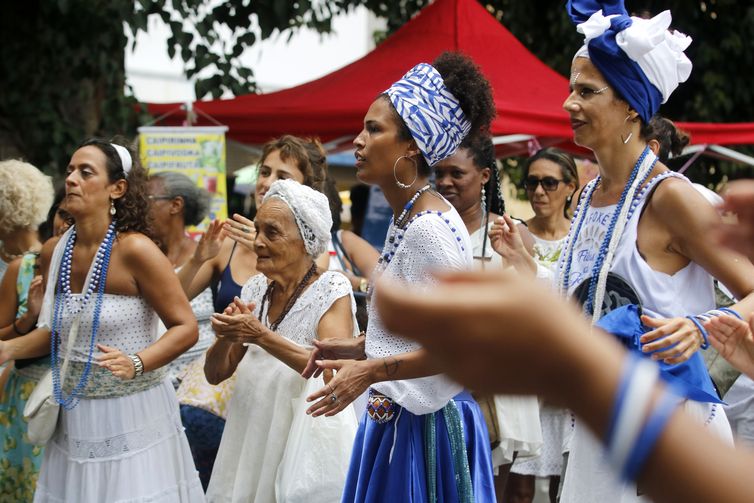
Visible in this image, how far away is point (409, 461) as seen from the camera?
3.22 meters

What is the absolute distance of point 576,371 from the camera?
973 mm

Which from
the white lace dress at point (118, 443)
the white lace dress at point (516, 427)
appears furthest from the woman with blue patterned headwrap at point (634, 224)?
the white lace dress at point (118, 443)

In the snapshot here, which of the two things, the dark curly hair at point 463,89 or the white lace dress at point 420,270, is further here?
the dark curly hair at point 463,89

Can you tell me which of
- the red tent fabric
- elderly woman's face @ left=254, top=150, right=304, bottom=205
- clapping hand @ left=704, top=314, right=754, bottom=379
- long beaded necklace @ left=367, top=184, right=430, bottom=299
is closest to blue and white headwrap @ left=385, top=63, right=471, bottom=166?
long beaded necklace @ left=367, top=184, right=430, bottom=299

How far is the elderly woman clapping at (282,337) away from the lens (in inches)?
159

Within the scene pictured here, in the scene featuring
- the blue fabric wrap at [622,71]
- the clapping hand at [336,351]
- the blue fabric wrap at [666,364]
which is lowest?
the clapping hand at [336,351]

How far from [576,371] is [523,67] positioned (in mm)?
8181

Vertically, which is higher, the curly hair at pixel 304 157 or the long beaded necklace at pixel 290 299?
the curly hair at pixel 304 157

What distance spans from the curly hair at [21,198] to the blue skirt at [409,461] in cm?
312

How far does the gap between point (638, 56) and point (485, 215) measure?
1.82 m

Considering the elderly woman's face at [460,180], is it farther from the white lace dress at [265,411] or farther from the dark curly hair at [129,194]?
the dark curly hair at [129,194]

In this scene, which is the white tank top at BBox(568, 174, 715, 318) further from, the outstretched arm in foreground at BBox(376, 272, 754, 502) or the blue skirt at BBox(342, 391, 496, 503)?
the outstretched arm in foreground at BBox(376, 272, 754, 502)

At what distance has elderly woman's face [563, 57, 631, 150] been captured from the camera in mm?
3070

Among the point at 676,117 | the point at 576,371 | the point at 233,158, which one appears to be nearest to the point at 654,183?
the point at 576,371
